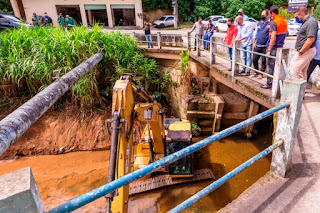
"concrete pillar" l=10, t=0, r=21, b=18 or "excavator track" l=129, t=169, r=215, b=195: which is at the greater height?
"concrete pillar" l=10, t=0, r=21, b=18

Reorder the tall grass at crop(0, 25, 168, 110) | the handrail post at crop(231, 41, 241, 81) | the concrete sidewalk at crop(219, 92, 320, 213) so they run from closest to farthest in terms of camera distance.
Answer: the concrete sidewalk at crop(219, 92, 320, 213)
the handrail post at crop(231, 41, 241, 81)
the tall grass at crop(0, 25, 168, 110)

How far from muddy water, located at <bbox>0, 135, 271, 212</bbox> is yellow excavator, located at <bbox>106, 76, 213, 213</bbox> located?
0.98 feet

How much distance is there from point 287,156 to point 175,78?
6613 mm

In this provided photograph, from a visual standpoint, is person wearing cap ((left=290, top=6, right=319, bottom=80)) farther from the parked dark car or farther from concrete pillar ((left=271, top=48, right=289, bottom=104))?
the parked dark car

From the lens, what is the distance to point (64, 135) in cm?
754

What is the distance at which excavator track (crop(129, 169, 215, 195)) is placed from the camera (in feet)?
17.9

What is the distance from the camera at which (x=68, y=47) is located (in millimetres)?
7059

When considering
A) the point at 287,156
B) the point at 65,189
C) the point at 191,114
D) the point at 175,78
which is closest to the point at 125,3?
the point at 175,78

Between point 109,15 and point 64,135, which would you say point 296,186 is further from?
point 109,15

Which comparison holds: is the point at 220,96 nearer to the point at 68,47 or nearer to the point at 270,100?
the point at 270,100

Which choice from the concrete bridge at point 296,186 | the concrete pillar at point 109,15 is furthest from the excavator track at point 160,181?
the concrete pillar at point 109,15

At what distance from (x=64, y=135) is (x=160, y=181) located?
4.19 metres

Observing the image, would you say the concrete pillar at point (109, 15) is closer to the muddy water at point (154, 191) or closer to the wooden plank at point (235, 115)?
the muddy water at point (154, 191)

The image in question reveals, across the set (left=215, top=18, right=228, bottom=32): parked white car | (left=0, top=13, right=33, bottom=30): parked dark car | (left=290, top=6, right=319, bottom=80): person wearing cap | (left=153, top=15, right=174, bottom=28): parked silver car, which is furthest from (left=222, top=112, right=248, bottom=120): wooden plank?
(left=153, top=15, right=174, bottom=28): parked silver car
